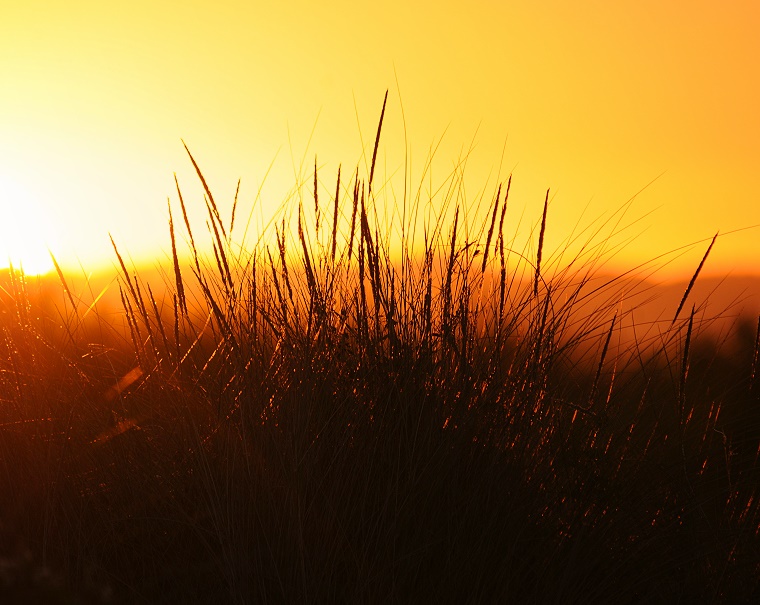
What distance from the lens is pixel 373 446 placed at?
196 cm

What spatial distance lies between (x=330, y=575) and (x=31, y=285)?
1.81 m

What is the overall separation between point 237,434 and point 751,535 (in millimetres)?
1374

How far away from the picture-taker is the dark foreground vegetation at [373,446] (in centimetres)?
177

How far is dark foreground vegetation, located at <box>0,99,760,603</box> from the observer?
5.81 feet

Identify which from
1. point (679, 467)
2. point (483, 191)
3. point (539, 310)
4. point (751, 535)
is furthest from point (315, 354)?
point (751, 535)

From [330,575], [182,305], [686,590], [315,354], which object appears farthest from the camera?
[182,305]

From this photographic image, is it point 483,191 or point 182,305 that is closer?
point 182,305

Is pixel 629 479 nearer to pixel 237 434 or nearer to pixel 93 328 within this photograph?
pixel 237 434

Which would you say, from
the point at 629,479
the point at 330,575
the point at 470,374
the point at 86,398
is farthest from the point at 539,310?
the point at 86,398

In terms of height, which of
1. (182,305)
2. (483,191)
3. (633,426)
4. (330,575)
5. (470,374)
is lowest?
(330,575)

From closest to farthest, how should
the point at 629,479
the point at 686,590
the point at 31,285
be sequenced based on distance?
the point at 686,590 < the point at 629,479 < the point at 31,285

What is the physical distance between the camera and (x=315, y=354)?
7.36ft

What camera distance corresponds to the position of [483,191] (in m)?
2.65

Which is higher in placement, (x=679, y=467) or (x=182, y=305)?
(x=182, y=305)
